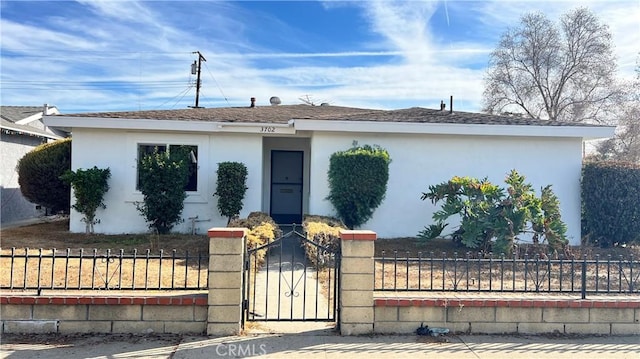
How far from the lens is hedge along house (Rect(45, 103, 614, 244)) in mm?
10945

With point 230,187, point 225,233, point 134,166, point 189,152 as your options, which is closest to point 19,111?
point 134,166

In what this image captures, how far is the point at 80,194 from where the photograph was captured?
34.7ft

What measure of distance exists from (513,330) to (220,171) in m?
7.70

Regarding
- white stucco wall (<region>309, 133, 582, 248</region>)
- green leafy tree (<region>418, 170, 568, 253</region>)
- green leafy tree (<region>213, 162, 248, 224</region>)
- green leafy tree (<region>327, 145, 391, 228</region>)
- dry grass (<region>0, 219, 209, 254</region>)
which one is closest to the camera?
green leafy tree (<region>418, 170, 568, 253</region>)

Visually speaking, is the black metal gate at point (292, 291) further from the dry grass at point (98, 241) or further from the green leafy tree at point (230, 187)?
the green leafy tree at point (230, 187)

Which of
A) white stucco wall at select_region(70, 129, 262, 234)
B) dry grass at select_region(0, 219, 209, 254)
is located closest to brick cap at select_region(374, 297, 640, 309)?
dry grass at select_region(0, 219, 209, 254)

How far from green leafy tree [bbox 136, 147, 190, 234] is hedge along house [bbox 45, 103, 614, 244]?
439 mm

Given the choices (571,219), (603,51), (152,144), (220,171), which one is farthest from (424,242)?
(603,51)

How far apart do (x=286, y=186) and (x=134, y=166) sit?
4.29 m

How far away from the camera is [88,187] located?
10516 millimetres

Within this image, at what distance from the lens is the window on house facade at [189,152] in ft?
36.8

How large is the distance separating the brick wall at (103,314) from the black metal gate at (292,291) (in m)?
0.61

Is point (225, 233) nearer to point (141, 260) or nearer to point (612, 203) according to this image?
point (141, 260)
